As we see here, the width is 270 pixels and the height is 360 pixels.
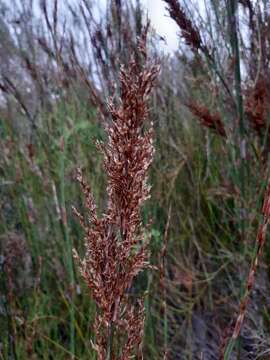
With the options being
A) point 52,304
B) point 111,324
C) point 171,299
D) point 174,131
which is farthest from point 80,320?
point 111,324

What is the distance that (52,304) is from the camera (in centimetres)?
264

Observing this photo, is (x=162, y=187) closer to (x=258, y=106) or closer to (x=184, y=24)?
(x=258, y=106)

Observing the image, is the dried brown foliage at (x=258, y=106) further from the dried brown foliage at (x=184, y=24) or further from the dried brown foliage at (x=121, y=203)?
the dried brown foliage at (x=121, y=203)

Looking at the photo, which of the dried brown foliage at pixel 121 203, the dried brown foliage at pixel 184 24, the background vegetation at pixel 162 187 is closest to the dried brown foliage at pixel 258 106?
the background vegetation at pixel 162 187

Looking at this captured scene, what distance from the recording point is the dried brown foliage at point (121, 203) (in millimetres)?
846

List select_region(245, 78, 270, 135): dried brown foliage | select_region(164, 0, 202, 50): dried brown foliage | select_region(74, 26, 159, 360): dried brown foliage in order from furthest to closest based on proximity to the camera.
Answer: select_region(245, 78, 270, 135): dried brown foliage → select_region(164, 0, 202, 50): dried brown foliage → select_region(74, 26, 159, 360): dried brown foliage

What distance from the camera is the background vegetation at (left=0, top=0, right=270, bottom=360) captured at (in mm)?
1871

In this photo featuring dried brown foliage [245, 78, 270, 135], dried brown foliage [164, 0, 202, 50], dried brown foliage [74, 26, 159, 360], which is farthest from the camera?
dried brown foliage [245, 78, 270, 135]

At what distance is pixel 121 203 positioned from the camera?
2.90 ft

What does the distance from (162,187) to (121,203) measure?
2038 mm

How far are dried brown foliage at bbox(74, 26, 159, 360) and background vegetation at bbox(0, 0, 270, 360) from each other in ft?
2.68

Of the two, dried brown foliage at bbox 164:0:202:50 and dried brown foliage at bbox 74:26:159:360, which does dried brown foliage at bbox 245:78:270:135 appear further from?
dried brown foliage at bbox 74:26:159:360

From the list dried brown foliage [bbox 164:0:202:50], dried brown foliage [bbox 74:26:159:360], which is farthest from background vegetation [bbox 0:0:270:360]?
dried brown foliage [bbox 74:26:159:360]

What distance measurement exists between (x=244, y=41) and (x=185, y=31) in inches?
31.7
